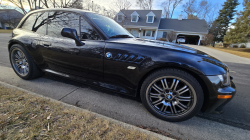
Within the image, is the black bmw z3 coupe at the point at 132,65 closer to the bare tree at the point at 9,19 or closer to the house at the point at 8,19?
the bare tree at the point at 9,19

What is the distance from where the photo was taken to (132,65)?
1.90 m

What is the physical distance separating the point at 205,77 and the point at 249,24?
79.3 feet

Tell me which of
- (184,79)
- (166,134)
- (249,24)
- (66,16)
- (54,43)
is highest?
(249,24)

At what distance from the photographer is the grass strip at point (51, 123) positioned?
1392 mm

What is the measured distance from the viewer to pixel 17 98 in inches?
79.4

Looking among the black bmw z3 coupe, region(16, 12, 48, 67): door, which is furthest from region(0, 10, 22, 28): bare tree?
the black bmw z3 coupe

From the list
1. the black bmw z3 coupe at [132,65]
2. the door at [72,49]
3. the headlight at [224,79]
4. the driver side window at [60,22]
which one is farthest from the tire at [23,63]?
the headlight at [224,79]

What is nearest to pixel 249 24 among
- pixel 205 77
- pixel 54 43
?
pixel 205 77

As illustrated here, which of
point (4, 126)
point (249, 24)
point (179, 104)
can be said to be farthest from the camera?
point (249, 24)

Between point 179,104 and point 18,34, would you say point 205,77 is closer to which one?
point 179,104

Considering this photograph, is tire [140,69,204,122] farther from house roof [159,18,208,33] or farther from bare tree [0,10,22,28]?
bare tree [0,10,22,28]

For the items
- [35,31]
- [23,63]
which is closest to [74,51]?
[35,31]

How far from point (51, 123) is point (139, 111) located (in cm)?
132

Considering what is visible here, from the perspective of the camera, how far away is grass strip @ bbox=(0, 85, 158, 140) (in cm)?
139
